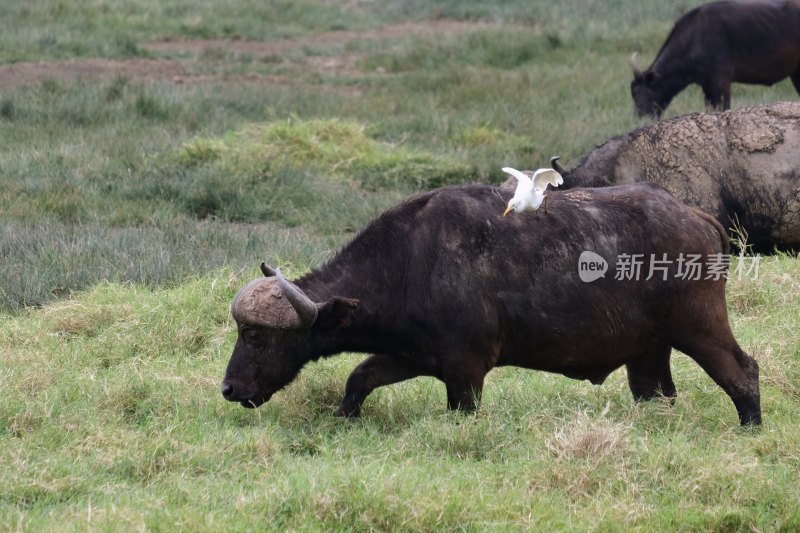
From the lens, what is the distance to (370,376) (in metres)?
6.90

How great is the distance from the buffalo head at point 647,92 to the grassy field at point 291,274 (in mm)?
374

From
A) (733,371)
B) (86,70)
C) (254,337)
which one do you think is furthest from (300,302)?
(86,70)

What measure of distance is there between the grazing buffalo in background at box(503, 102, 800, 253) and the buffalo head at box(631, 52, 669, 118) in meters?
6.11

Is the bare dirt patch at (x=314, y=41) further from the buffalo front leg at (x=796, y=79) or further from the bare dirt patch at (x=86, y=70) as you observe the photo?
the buffalo front leg at (x=796, y=79)

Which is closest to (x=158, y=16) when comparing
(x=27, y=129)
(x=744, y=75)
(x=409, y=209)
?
(x=27, y=129)

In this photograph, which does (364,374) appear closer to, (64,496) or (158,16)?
(64,496)

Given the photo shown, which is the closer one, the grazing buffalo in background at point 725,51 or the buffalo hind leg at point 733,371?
the buffalo hind leg at point 733,371

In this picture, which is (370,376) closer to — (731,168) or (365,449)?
(365,449)

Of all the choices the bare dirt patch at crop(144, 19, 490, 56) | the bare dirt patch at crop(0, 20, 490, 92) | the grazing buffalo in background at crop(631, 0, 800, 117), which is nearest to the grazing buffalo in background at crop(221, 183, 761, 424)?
the grazing buffalo in background at crop(631, 0, 800, 117)

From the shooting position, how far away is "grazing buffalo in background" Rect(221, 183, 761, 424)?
6500 mm

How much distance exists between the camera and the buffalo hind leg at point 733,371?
21.2 feet

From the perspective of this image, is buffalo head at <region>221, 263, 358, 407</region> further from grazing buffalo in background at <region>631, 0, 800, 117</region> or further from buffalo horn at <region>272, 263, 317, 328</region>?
grazing buffalo in background at <region>631, 0, 800, 117</region>

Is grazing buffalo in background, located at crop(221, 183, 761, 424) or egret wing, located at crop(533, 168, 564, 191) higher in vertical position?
egret wing, located at crop(533, 168, 564, 191)

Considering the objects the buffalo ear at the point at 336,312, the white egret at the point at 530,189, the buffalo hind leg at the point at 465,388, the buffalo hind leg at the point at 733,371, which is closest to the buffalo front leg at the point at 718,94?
the buffalo hind leg at the point at 733,371
